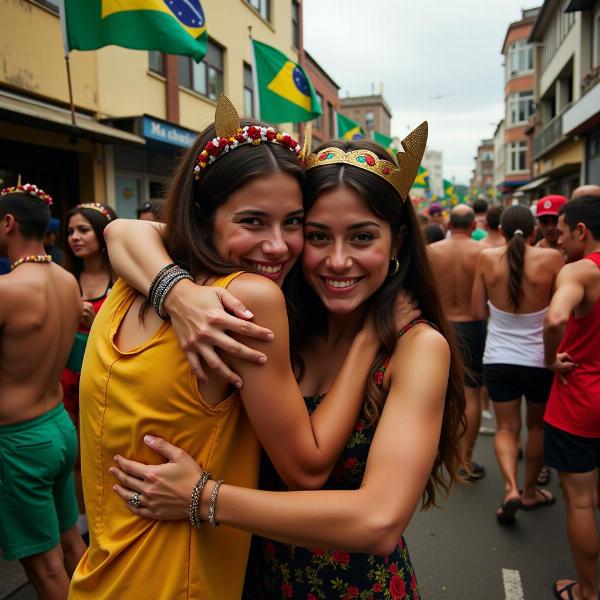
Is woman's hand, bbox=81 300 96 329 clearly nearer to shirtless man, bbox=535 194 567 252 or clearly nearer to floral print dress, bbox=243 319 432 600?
floral print dress, bbox=243 319 432 600

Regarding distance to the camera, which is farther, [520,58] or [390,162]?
[520,58]

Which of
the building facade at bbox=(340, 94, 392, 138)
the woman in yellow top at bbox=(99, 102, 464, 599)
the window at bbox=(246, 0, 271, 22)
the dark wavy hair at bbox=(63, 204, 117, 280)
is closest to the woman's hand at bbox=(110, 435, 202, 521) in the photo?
the woman in yellow top at bbox=(99, 102, 464, 599)

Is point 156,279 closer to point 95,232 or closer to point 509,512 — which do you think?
point 95,232

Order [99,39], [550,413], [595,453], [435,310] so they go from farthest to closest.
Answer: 1. [99,39]
2. [550,413]
3. [595,453]
4. [435,310]

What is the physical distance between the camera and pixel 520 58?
42.6 metres

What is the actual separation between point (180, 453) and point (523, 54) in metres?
48.9

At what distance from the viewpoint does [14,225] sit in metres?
3.11

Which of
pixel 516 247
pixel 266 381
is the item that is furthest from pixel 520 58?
pixel 266 381

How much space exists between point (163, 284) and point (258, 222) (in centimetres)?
Result: 31

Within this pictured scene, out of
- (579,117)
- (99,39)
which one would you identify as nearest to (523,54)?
(579,117)

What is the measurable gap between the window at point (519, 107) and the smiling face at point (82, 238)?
4556cm

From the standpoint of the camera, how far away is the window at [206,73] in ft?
43.0

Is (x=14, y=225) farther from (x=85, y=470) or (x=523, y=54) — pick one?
(x=523, y=54)

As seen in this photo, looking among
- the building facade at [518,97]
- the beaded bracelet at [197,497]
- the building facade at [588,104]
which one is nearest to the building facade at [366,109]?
the building facade at [518,97]
